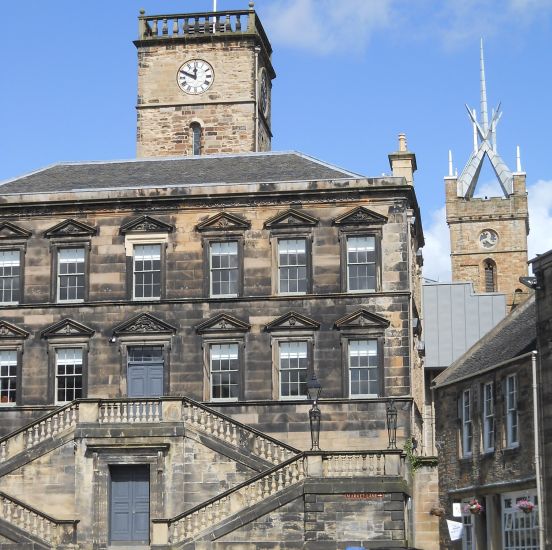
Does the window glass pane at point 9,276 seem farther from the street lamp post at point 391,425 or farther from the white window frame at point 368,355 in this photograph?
the street lamp post at point 391,425

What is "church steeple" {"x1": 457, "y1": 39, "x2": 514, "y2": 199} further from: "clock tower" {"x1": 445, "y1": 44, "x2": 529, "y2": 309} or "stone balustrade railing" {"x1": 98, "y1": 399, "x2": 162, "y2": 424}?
"stone balustrade railing" {"x1": 98, "y1": 399, "x2": 162, "y2": 424}

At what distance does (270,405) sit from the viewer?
39.3 m

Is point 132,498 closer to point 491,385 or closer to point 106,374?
point 106,374

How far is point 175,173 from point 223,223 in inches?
170

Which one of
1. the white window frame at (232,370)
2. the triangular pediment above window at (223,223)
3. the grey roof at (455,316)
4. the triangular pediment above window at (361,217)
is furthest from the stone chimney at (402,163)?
the grey roof at (455,316)

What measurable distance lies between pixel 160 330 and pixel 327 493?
382 inches

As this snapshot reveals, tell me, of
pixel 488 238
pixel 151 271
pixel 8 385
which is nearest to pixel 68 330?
pixel 8 385

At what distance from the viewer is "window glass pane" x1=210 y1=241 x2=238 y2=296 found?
133ft

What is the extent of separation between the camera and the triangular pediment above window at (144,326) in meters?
40.2

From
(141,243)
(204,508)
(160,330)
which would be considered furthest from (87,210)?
(204,508)

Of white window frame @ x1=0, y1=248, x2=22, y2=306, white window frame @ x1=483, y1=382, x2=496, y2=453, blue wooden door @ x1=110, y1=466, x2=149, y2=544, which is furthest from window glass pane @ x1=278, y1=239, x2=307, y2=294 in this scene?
white window frame @ x1=0, y1=248, x2=22, y2=306

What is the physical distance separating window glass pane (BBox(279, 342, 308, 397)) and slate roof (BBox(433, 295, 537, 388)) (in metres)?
4.17

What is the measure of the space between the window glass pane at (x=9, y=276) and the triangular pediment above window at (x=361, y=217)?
35.1ft

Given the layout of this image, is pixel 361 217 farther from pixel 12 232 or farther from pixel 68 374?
pixel 12 232
